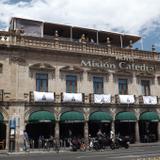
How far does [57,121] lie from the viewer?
30.5 metres

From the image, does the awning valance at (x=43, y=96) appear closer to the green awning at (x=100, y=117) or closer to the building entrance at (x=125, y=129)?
→ the green awning at (x=100, y=117)

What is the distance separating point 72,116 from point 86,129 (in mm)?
2432

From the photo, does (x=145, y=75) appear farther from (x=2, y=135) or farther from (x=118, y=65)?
(x=2, y=135)

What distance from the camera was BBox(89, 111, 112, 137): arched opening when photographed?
104ft

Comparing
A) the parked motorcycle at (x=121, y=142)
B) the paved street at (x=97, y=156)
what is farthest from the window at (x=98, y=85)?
the paved street at (x=97, y=156)

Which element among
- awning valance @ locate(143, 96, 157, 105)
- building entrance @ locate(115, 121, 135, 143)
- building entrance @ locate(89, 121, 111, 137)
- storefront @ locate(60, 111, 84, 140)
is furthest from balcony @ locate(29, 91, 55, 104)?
awning valance @ locate(143, 96, 157, 105)

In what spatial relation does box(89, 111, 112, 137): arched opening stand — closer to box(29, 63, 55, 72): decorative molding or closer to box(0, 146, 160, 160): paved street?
box(29, 63, 55, 72): decorative molding

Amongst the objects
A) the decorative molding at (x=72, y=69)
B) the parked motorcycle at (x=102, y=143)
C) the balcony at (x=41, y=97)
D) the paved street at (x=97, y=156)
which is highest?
the decorative molding at (x=72, y=69)

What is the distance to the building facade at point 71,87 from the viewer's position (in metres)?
29.3

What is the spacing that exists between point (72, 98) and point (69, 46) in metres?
5.79

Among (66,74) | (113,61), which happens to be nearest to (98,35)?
(113,61)

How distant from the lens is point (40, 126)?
30.9 m

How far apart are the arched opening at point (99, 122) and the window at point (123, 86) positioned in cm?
376

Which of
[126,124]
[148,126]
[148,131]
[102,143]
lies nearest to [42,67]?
[102,143]
